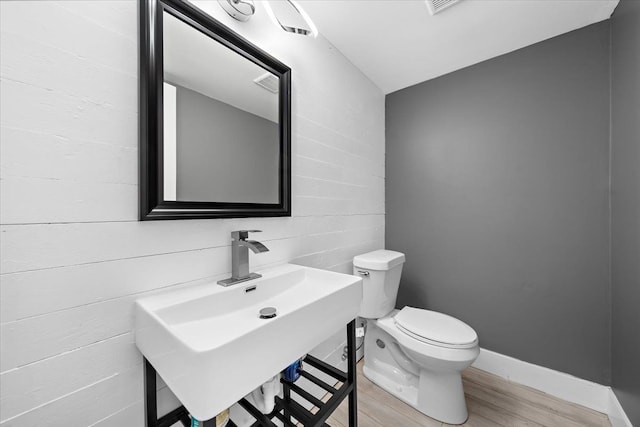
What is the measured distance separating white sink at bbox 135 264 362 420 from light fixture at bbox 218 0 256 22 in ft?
3.66

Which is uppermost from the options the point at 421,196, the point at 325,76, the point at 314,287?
the point at 325,76

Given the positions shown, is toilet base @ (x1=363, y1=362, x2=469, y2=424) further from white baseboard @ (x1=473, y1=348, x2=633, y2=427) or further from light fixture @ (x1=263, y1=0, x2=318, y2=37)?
light fixture @ (x1=263, y1=0, x2=318, y2=37)

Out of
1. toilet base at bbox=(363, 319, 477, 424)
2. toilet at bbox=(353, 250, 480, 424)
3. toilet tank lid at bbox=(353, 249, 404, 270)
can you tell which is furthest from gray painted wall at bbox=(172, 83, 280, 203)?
toilet base at bbox=(363, 319, 477, 424)

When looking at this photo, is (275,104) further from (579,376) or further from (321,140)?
(579,376)

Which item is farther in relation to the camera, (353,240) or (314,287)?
(353,240)

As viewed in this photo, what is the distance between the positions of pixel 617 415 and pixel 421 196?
1598mm

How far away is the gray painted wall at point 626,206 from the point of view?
115cm

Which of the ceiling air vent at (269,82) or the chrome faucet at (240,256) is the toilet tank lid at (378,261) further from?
the ceiling air vent at (269,82)

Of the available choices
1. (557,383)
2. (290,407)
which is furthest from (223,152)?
(557,383)

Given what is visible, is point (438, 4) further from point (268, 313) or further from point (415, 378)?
point (415, 378)

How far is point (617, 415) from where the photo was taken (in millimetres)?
1290

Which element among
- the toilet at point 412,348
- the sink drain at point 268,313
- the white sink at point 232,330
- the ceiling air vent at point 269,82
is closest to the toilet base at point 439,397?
the toilet at point 412,348

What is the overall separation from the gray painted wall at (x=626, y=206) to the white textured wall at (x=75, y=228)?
1.94m

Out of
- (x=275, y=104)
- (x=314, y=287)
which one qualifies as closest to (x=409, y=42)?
(x=275, y=104)
